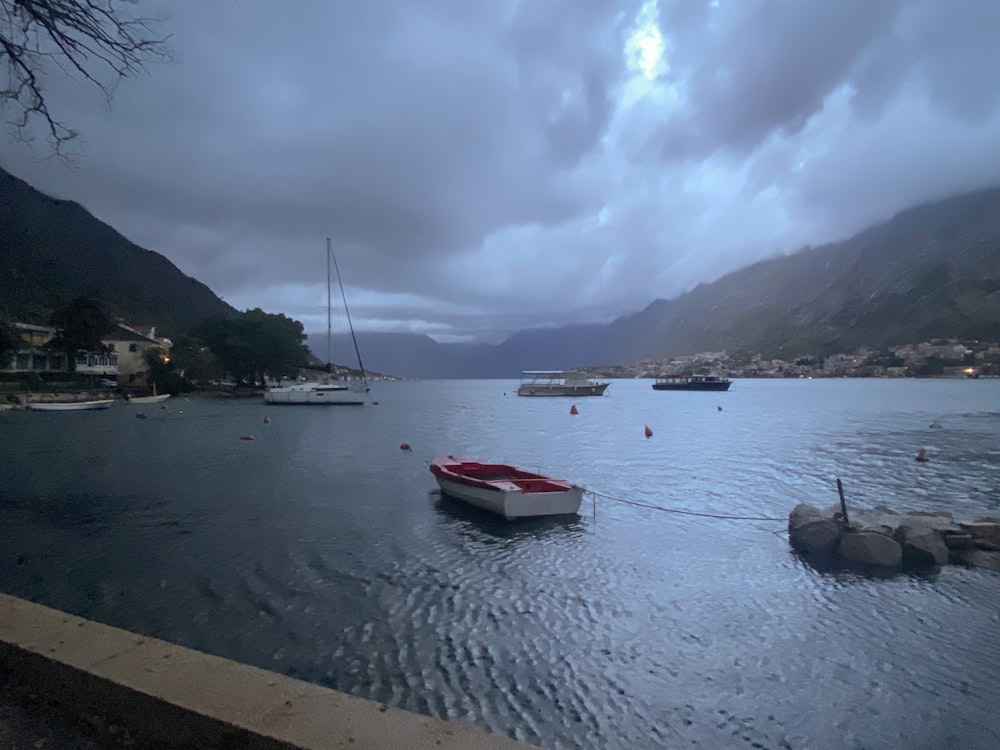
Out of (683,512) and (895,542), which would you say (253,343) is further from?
(895,542)

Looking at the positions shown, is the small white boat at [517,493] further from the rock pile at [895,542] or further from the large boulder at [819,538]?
the rock pile at [895,542]

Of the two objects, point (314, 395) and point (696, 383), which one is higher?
point (696, 383)

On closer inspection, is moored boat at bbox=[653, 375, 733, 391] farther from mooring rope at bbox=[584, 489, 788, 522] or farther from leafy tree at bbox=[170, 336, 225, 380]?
mooring rope at bbox=[584, 489, 788, 522]

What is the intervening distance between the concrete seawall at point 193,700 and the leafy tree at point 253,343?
325 feet

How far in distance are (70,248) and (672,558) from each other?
470ft

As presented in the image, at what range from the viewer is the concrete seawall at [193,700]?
2900mm

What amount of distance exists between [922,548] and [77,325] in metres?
85.7

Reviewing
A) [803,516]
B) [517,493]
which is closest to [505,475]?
[517,493]

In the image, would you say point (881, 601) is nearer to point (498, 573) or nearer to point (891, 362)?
point (498, 573)

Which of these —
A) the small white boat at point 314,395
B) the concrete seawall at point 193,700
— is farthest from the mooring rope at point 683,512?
the small white boat at point 314,395

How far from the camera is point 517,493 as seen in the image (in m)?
16.8

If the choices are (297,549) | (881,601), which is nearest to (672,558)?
(881,601)

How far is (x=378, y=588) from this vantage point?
11.5m

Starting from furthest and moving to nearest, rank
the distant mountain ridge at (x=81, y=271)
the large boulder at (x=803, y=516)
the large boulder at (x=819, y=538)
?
the distant mountain ridge at (x=81, y=271), the large boulder at (x=803, y=516), the large boulder at (x=819, y=538)
